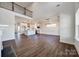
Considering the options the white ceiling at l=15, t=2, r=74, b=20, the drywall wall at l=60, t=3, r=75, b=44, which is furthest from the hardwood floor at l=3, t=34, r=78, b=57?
the white ceiling at l=15, t=2, r=74, b=20

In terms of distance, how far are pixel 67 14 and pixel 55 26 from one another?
305cm

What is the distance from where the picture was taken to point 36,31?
8.43 metres

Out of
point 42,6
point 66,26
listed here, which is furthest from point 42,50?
point 66,26

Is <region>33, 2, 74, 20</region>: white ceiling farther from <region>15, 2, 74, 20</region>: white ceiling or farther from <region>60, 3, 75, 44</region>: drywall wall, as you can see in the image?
<region>60, 3, 75, 44</region>: drywall wall

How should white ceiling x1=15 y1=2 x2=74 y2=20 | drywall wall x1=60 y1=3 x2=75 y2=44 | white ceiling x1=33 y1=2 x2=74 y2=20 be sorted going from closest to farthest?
white ceiling x1=15 y1=2 x2=74 y2=20 < white ceiling x1=33 y1=2 x2=74 y2=20 < drywall wall x1=60 y1=3 x2=75 y2=44

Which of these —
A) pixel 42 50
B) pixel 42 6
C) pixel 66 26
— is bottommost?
pixel 42 50

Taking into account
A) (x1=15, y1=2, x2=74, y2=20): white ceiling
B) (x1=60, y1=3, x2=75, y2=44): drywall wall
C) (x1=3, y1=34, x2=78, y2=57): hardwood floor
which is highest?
(x1=15, y1=2, x2=74, y2=20): white ceiling

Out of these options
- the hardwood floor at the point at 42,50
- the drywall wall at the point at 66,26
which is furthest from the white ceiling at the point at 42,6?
the hardwood floor at the point at 42,50

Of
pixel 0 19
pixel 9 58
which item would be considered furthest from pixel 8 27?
pixel 9 58

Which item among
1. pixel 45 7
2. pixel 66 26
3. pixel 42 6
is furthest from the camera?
pixel 66 26

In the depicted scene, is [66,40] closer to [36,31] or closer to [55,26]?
[55,26]

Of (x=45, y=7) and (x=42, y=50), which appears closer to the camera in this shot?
(x=42, y=50)

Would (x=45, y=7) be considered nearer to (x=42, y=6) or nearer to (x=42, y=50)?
(x=42, y=6)

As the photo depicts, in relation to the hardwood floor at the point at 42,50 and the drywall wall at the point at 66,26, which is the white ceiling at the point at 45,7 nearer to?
the drywall wall at the point at 66,26
